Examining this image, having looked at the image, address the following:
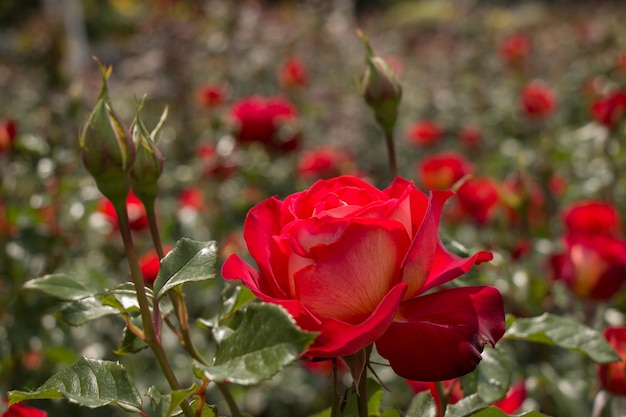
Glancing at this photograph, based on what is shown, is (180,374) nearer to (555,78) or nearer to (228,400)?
(228,400)

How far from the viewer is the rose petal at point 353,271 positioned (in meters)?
0.37

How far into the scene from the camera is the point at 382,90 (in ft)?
2.03

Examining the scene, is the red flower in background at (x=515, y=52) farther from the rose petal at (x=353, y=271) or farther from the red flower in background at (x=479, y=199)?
the rose petal at (x=353, y=271)

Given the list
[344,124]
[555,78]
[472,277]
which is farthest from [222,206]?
[555,78]

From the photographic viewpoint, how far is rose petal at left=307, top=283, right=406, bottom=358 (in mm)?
345

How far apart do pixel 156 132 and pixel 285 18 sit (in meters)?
4.04

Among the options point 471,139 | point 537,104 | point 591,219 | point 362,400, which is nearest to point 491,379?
point 362,400

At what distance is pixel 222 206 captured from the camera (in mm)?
1515

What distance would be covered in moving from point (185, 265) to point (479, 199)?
885mm

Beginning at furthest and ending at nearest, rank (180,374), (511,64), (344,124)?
(511,64) → (344,124) → (180,374)

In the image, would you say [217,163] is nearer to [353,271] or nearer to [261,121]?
[261,121]

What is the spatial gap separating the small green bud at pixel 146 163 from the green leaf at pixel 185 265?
7 centimetres

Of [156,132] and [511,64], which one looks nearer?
[156,132]

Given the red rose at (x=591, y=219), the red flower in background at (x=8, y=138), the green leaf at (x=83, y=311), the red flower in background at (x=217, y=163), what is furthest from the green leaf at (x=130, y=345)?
the red flower in background at (x=217, y=163)
